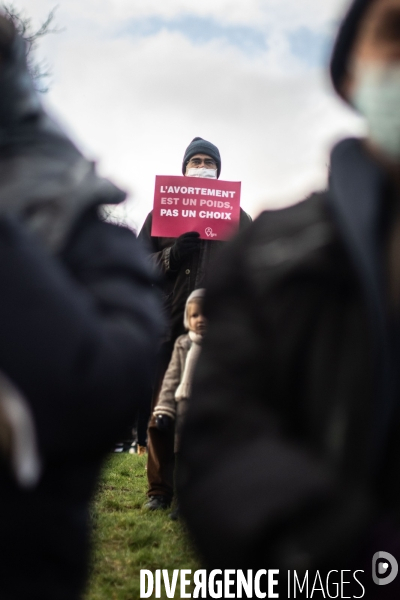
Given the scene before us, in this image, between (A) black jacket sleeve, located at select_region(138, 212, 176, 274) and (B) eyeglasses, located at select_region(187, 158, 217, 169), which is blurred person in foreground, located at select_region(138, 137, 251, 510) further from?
(B) eyeglasses, located at select_region(187, 158, 217, 169)

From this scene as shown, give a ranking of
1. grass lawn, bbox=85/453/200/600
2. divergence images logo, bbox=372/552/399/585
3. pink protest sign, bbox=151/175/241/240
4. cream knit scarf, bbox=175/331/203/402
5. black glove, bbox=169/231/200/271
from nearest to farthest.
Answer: divergence images logo, bbox=372/552/399/585, grass lawn, bbox=85/453/200/600, cream knit scarf, bbox=175/331/203/402, black glove, bbox=169/231/200/271, pink protest sign, bbox=151/175/241/240

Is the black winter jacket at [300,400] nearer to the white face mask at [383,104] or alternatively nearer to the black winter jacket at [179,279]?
the white face mask at [383,104]

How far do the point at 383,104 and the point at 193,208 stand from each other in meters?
3.92

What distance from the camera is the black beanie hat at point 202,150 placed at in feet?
18.1

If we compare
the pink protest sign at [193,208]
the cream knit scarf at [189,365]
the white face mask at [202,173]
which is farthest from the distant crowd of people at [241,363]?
the white face mask at [202,173]

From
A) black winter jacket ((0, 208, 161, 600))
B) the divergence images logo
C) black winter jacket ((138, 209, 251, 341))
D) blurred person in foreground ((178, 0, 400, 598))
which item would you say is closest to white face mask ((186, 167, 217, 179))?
black winter jacket ((138, 209, 251, 341))

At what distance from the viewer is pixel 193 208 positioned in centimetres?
515

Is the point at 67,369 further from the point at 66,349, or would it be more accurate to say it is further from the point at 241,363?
the point at 241,363

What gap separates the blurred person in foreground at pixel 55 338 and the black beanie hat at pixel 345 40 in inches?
16.0

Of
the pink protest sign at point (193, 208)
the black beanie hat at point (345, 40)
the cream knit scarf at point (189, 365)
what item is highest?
the pink protest sign at point (193, 208)

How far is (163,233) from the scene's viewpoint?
514cm

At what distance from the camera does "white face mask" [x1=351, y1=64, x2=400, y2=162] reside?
1243 millimetres

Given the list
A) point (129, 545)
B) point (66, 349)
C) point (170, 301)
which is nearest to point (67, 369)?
point (66, 349)

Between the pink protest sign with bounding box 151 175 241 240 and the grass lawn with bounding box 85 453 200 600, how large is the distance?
1.70m
